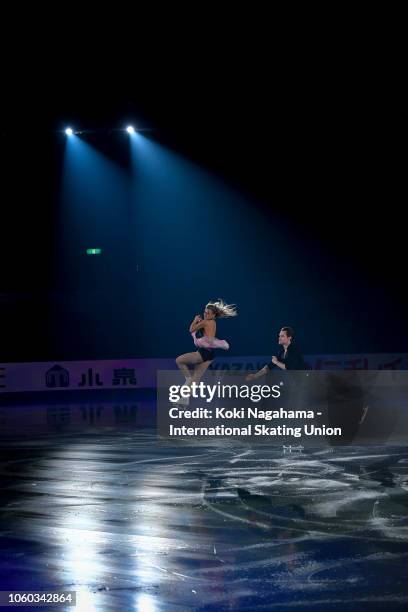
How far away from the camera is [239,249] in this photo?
33.5 m

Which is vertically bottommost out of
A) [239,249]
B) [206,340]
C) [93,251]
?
[206,340]

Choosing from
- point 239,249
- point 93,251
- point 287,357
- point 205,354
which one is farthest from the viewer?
point 239,249

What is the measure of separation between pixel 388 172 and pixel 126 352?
480 inches

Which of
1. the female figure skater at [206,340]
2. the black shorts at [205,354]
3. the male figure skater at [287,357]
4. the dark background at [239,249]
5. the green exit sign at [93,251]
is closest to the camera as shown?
the male figure skater at [287,357]

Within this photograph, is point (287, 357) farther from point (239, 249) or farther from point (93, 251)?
point (239, 249)

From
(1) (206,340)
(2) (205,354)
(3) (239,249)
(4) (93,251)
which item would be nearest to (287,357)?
(1) (206,340)

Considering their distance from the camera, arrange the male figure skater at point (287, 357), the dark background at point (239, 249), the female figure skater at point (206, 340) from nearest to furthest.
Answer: the male figure skater at point (287, 357), the female figure skater at point (206, 340), the dark background at point (239, 249)

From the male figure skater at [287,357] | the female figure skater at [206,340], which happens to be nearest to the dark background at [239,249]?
the female figure skater at [206,340]

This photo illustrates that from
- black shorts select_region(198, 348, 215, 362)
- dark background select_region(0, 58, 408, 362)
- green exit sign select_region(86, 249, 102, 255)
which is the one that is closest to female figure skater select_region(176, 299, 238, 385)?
black shorts select_region(198, 348, 215, 362)

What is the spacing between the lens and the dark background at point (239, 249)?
28656 millimetres

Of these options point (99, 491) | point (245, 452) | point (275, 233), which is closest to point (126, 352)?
point (275, 233)

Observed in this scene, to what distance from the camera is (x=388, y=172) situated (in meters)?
30.4

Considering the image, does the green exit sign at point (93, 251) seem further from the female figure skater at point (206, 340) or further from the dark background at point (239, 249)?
the female figure skater at point (206, 340)

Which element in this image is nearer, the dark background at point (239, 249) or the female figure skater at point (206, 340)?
the female figure skater at point (206, 340)
